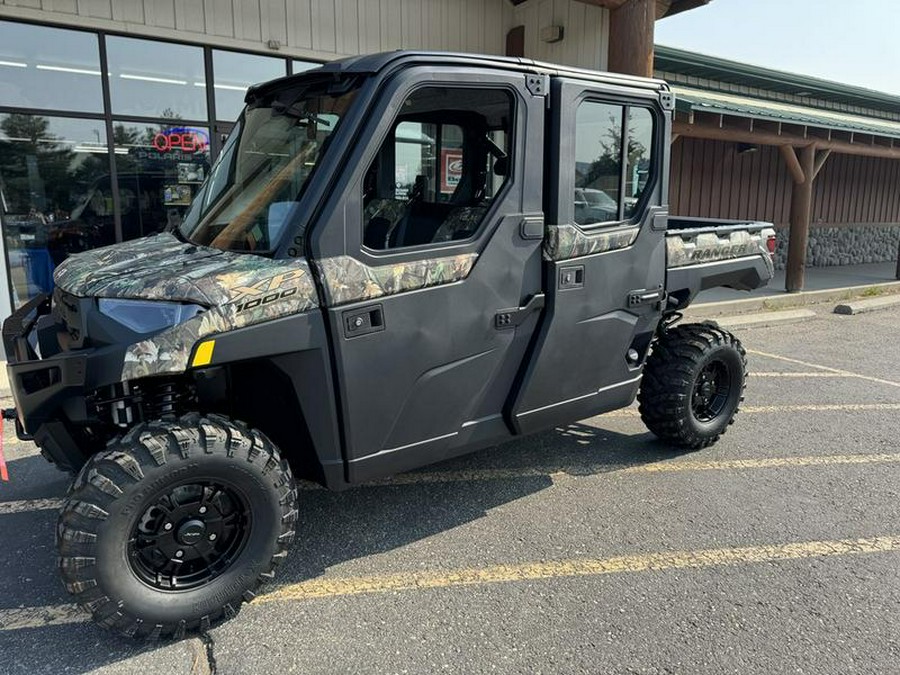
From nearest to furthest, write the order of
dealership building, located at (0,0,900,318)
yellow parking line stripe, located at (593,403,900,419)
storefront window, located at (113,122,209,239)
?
yellow parking line stripe, located at (593,403,900,419) → dealership building, located at (0,0,900,318) → storefront window, located at (113,122,209,239)

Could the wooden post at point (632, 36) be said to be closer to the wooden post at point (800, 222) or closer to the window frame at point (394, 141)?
the wooden post at point (800, 222)

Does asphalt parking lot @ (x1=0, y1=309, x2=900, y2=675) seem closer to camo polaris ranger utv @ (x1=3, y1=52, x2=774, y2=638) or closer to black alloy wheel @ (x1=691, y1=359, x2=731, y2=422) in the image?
black alloy wheel @ (x1=691, y1=359, x2=731, y2=422)

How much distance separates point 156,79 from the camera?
27.2 feet

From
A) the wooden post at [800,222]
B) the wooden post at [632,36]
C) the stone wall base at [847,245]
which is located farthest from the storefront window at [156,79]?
the stone wall base at [847,245]

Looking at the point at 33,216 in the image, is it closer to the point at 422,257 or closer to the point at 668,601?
the point at 422,257

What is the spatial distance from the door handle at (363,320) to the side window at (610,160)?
129 cm

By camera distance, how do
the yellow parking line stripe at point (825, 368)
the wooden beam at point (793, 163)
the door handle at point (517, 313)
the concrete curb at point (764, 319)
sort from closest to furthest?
the door handle at point (517, 313) < the yellow parking line stripe at point (825, 368) < the concrete curb at point (764, 319) < the wooden beam at point (793, 163)

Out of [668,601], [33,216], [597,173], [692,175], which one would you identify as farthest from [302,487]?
[692,175]

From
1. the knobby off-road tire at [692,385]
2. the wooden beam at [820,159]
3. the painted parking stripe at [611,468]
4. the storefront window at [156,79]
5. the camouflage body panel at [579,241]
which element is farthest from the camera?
the wooden beam at [820,159]

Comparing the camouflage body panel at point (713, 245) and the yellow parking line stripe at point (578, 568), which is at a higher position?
the camouflage body panel at point (713, 245)

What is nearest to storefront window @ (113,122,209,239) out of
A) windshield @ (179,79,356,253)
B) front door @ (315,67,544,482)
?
windshield @ (179,79,356,253)

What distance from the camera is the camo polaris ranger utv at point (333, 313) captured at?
2570 millimetres

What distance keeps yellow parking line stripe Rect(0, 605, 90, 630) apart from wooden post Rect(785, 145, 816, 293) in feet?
39.0

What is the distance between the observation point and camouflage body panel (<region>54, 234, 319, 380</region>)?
2512mm
